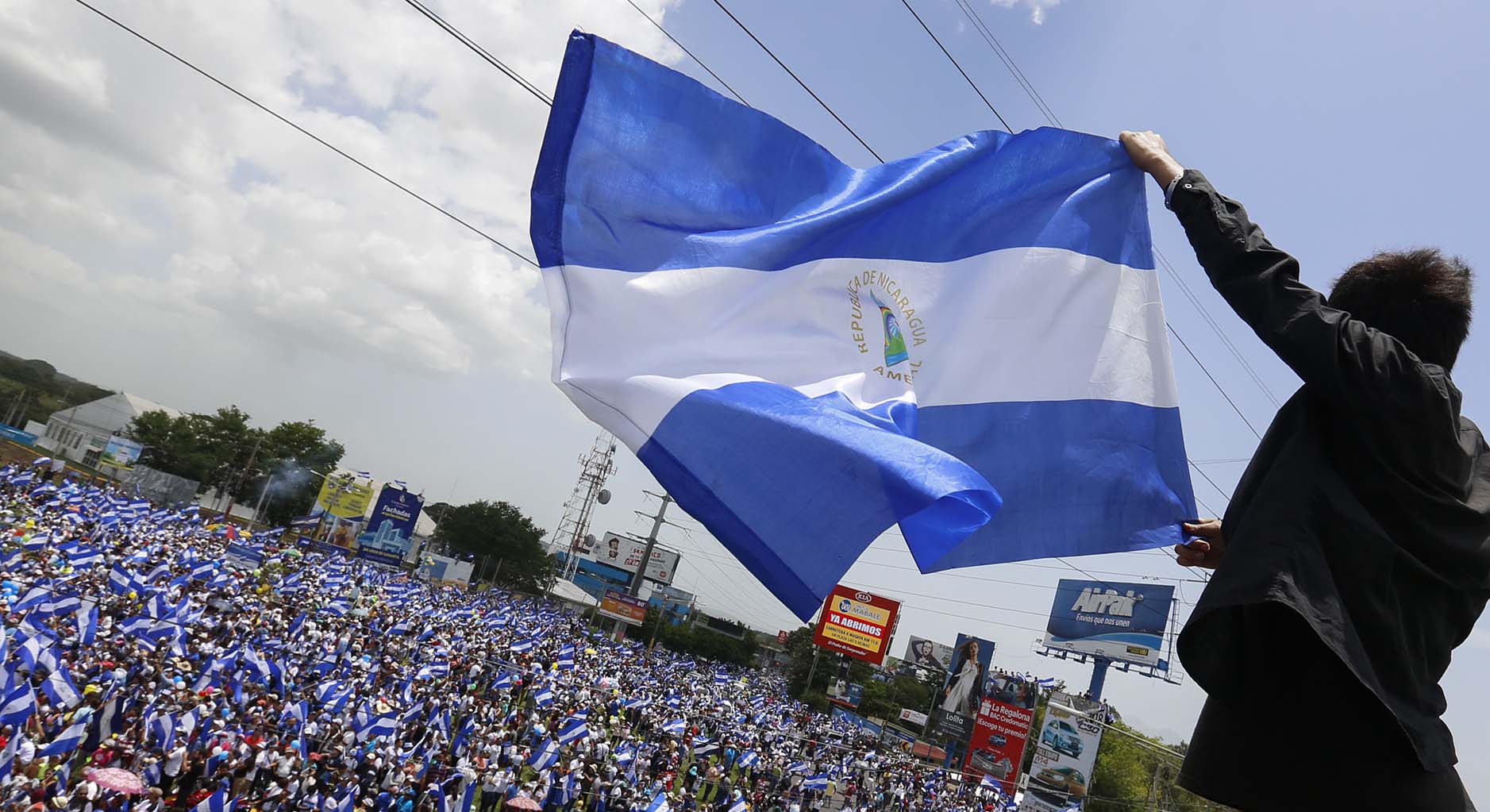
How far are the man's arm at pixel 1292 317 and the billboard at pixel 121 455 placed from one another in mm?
71071

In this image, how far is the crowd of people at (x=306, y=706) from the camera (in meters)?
10.8

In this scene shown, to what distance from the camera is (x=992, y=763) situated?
121ft

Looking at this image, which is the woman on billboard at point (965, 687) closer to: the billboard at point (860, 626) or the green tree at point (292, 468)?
the billboard at point (860, 626)

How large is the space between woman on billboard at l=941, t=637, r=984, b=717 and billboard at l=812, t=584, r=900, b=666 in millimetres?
3933

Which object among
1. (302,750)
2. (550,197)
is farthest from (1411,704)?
(302,750)

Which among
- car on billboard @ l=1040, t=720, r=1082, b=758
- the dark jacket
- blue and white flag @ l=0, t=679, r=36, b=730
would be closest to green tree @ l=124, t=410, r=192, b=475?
car on billboard @ l=1040, t=720, r=1082, b=758

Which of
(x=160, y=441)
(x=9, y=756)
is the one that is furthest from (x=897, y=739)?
(x=160, y=441)

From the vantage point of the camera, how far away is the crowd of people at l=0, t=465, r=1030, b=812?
10750 mm

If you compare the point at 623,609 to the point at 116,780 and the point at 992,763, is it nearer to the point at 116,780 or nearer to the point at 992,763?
the point at 992,763

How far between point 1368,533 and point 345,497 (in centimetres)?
5519

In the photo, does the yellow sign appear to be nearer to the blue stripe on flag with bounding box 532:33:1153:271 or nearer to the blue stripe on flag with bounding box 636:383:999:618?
the blue stripe on flag with bounding box 532:33:1153:271

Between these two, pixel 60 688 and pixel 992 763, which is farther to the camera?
pixel 992 763

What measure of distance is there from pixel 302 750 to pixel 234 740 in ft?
2.90

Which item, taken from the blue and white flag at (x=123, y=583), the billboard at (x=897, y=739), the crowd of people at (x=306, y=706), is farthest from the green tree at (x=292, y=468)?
the blue and white flag at (x=123, y=583)
